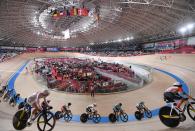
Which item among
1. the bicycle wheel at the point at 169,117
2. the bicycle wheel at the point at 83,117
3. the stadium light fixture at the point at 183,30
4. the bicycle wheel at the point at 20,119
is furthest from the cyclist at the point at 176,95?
the stadium light fixture at the point at 183,30

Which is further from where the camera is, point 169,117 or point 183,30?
point 183,30

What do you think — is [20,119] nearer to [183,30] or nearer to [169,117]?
[169,117]

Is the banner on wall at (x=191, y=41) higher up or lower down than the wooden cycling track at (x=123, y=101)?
higher up

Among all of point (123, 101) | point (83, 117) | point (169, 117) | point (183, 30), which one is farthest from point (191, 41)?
point (169, 117)

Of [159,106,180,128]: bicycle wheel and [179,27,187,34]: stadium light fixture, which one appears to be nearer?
[159,106,180,128]: bicycle wheel

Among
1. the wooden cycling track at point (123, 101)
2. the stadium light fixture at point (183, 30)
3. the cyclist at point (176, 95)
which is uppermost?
the stadium light fixture at point (183, 30)

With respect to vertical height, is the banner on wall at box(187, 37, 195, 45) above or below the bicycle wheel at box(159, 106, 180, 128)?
above

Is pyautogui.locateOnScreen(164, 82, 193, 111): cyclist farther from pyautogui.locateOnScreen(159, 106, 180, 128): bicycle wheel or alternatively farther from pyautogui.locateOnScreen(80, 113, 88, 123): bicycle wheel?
pyautogui.locateOnScreen(80, 113, 88, 123): bicycle wheel

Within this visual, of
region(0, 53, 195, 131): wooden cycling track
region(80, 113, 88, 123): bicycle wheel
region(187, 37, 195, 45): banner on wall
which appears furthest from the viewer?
region(187, 37, 195, 45): banner on wall

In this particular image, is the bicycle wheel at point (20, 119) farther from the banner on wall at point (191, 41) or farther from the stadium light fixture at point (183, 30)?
the banner on wall at point (191, 41)

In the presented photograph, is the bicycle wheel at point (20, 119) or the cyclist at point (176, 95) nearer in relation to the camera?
the cyclist at point (176, 95)

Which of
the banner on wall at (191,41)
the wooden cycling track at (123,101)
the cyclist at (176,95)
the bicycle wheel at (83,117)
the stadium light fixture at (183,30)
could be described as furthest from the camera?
the banner on wall at (191,41)

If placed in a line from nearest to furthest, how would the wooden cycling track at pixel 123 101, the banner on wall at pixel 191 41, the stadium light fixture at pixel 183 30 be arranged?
the wooden cycling track at pixel 123 101
the stadium light fixture at pixel 183 30
the banner on wall at pixel 191 41

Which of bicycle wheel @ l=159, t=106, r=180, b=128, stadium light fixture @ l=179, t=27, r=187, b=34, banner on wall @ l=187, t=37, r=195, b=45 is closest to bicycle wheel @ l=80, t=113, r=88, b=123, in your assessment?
bicycle wheel @ l=159, t=106, r=180, b=128
